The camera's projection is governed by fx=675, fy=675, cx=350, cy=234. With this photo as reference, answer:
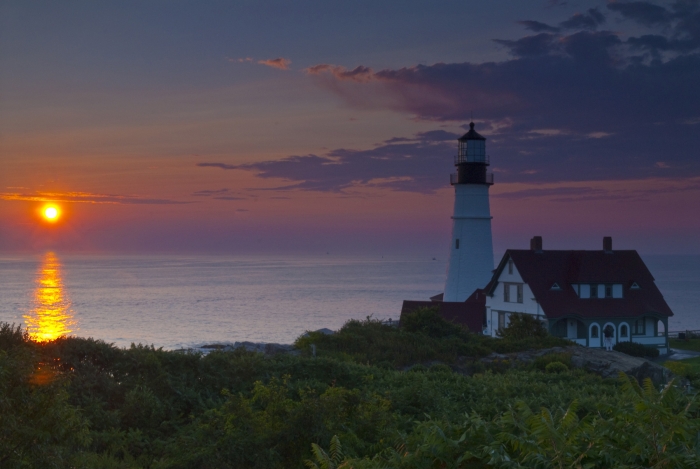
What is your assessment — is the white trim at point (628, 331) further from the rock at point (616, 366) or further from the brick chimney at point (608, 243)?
the rock at point (616, 366)

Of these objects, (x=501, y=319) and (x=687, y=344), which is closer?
(x=501, y=319)

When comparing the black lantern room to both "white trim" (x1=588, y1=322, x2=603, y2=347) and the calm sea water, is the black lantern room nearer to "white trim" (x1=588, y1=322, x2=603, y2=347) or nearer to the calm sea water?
"white trim" (x1=588, y1=322, x2=603, y2=347)

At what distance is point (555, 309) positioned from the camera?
134ft

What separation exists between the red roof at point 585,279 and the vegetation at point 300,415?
75.8ft

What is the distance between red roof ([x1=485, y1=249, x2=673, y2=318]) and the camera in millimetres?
41375

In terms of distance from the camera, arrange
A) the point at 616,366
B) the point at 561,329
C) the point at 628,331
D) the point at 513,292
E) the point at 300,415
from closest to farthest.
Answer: the point at 300,415 → the point at 616,366 → the point at 561,329 → the point at 628,331 → the point at 513,292

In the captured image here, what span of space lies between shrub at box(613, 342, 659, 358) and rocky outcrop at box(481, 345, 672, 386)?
2027 centimetres

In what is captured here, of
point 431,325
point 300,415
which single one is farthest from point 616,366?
point 300,415

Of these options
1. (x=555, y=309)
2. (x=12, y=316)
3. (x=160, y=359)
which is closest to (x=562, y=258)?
(x=555, y=309)

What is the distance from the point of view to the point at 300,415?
28.3 feet

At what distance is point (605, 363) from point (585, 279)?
24392 millimetres

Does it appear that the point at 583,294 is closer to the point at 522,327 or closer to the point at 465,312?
the point at 465,312

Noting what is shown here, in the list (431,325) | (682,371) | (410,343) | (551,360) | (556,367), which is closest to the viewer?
(556,367)

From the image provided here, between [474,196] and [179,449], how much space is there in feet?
130
